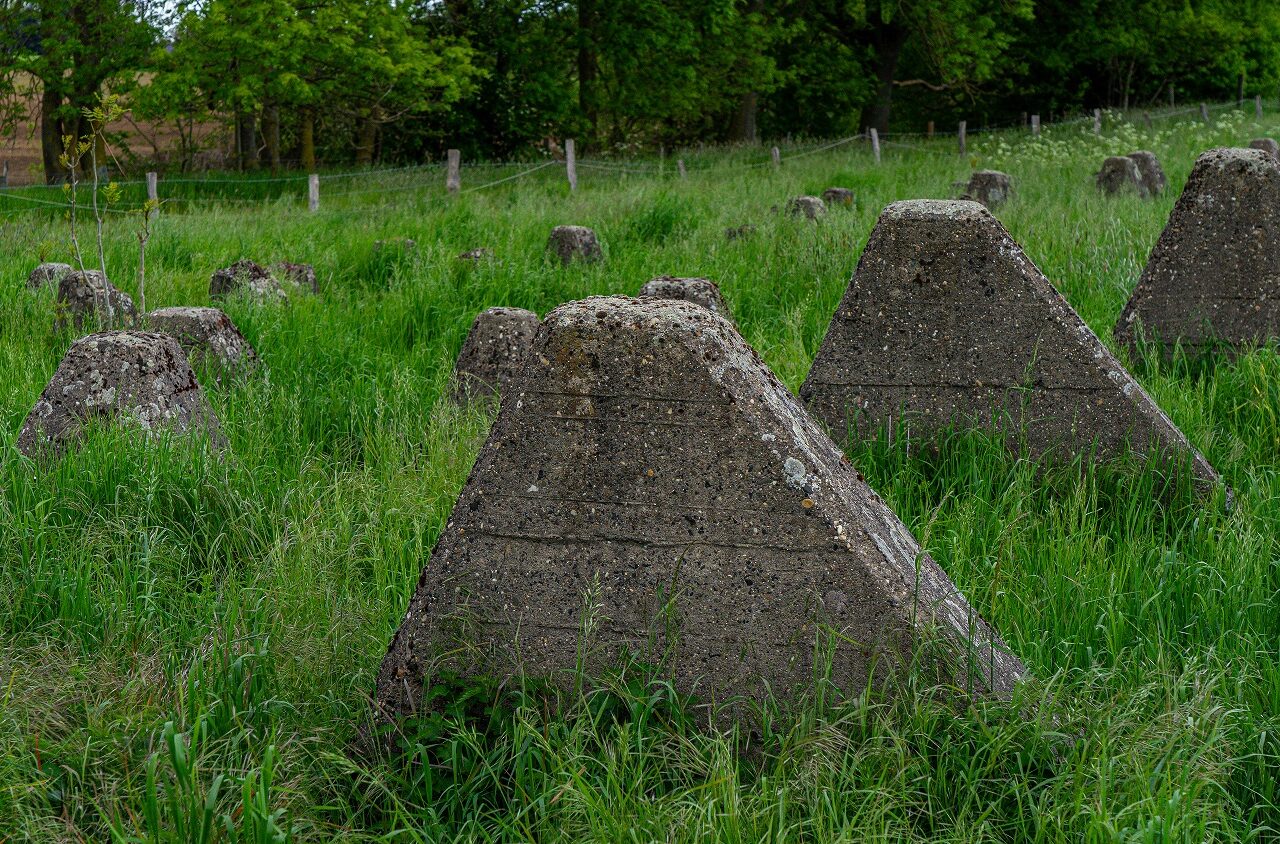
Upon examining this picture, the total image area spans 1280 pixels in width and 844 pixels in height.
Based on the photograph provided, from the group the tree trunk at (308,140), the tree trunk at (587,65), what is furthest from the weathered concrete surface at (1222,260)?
the tree trunk at (587,65)

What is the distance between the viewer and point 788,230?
10758mm

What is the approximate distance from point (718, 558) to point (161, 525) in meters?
2.43

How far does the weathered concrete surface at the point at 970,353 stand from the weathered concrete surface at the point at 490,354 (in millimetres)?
1986

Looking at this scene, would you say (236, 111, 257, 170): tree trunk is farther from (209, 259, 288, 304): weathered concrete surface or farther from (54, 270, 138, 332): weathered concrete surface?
(54, 270, 138, 332): weathered concrete surface

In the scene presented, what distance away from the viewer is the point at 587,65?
31297 mm

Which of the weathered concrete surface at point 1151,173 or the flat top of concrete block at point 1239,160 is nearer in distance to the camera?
the flat top of concrete block at point 1239,160

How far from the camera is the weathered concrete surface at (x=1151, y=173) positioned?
48.9 ft

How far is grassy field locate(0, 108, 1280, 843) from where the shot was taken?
2424mm

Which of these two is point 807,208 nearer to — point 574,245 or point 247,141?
point 574,245

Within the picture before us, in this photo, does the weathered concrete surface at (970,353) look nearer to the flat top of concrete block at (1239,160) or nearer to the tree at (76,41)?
the flat top of concrete block at (1239,160)

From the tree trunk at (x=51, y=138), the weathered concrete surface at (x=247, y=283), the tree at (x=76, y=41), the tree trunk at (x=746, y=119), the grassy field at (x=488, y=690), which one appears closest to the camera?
the grassy field at (x=488, y=690)

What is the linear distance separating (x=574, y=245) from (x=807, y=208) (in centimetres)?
325

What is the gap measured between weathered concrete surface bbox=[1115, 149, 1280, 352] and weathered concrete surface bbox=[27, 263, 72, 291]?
742cm

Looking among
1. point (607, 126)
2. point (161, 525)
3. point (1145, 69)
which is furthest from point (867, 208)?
point (1145, 69)
